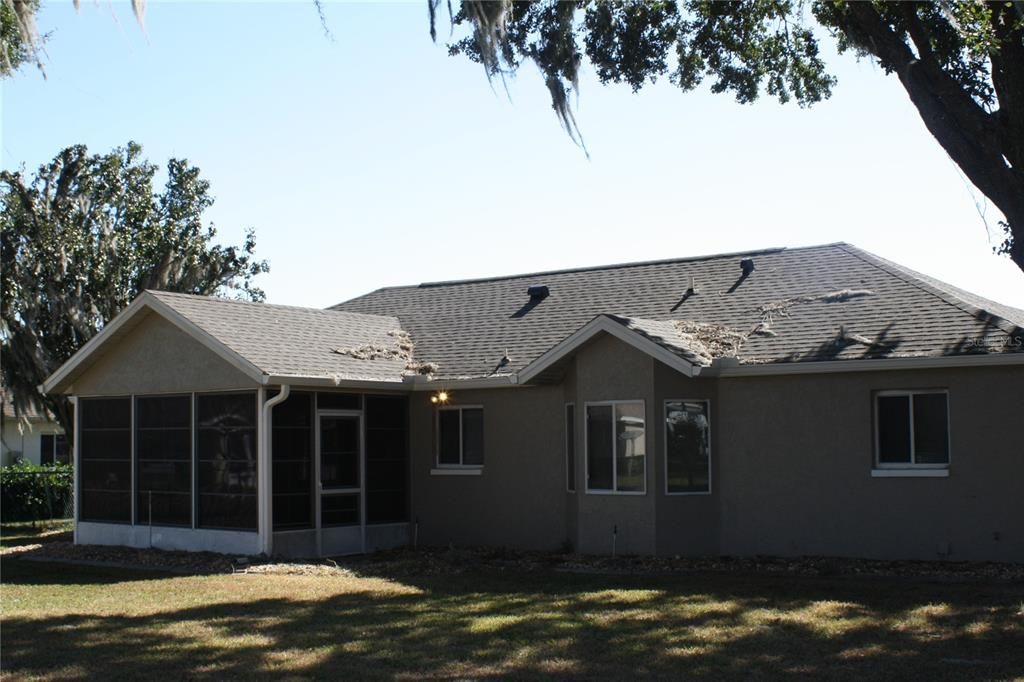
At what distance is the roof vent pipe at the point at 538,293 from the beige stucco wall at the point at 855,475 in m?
6.05

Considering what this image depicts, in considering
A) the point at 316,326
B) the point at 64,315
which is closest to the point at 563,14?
the point at 316,326

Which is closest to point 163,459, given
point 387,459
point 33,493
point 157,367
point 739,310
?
point 157,367

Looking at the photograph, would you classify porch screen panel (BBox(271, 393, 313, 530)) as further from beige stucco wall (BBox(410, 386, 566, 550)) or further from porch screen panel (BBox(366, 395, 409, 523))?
beige stucco wall (BBox(410, 386, 566, 550))

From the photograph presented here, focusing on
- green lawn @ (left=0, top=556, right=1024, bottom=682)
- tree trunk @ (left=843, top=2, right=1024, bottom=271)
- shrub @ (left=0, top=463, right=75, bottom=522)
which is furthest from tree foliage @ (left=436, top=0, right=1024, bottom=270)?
shrub @ (left=0, top=463, right=75, bottom=522)

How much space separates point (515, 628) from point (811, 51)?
10.1 meters

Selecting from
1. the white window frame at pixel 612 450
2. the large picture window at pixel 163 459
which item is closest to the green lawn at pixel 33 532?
the large picture window at pixel 163 459

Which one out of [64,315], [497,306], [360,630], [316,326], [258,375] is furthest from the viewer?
[64,315]

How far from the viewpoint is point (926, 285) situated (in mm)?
18078

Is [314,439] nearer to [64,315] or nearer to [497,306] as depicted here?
[497,306]

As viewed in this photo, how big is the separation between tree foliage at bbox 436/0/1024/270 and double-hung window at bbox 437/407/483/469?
6.32m

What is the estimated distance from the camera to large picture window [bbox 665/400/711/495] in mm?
17609

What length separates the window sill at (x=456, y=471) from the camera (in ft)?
65.7

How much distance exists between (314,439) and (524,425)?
3.48 meters

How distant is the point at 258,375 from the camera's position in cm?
1764
